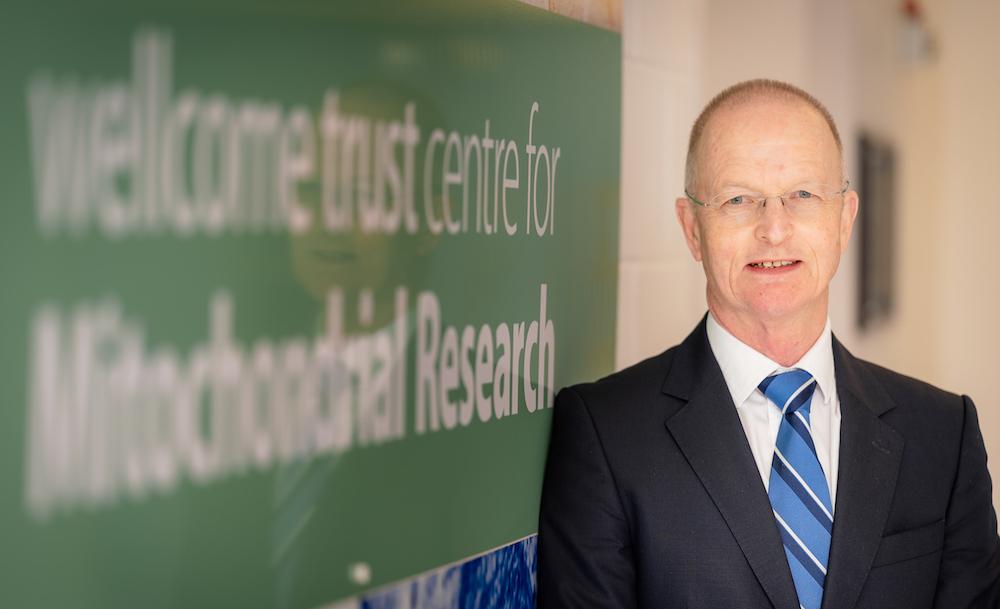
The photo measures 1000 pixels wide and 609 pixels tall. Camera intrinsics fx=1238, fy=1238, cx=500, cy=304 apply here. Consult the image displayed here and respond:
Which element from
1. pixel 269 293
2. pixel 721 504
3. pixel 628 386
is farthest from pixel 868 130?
pixel 269 293

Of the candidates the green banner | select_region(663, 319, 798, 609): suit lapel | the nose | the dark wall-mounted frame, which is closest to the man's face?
the nose

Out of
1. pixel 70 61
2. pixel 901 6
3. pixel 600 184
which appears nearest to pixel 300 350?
pixel 70 61

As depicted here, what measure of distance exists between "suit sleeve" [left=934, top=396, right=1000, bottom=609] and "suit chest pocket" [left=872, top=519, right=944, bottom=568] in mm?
35

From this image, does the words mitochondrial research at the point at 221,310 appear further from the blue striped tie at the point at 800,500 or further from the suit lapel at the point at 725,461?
the blue striped tie at the point at 800,500

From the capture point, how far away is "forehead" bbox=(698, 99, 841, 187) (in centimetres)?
179

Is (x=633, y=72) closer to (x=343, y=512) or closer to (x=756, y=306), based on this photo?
(x=756, y=306)

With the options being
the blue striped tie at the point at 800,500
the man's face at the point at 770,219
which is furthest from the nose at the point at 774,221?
the blue striped tie at the point at 800,500

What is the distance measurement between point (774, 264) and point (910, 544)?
1.52 feet

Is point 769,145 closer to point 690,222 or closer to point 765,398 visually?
point 690,222

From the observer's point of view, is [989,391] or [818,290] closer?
[818,290]

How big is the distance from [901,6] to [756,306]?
518 centimetres

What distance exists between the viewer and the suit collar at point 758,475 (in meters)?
1.75

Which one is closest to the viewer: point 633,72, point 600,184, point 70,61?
point 70,61

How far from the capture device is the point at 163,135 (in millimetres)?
1180
